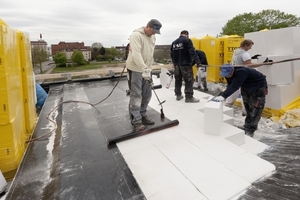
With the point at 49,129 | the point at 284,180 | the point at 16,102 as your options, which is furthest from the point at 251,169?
the point at 49,129

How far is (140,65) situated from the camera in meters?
2.63

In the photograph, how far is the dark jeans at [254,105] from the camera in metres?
3.27

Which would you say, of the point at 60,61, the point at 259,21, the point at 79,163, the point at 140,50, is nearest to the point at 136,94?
the point at 140,50

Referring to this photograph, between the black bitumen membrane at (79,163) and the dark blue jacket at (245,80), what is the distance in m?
0.96

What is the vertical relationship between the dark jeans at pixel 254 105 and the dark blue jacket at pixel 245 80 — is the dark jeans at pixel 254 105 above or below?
below

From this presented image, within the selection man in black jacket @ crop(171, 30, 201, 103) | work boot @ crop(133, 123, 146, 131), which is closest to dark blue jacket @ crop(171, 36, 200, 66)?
man in black jacket @ crop(171, 30, 201, 103)

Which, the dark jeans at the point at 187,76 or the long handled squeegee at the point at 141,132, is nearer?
the long handled squeegee at the point at 141,132

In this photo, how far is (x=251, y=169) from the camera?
6.36 ft

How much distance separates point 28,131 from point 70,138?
883 mm

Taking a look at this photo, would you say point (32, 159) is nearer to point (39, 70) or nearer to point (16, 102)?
point (16, 102)

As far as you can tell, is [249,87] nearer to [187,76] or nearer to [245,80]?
[245,80]

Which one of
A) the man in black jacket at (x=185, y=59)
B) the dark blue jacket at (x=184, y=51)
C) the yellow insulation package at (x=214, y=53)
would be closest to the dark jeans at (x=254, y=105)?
the man in black jacket at (x=185, y=59)

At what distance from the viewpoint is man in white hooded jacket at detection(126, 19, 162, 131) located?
104 inches

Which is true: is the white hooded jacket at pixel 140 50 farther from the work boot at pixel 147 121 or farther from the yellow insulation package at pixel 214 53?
the yellow insulation package at pixel 214 53
